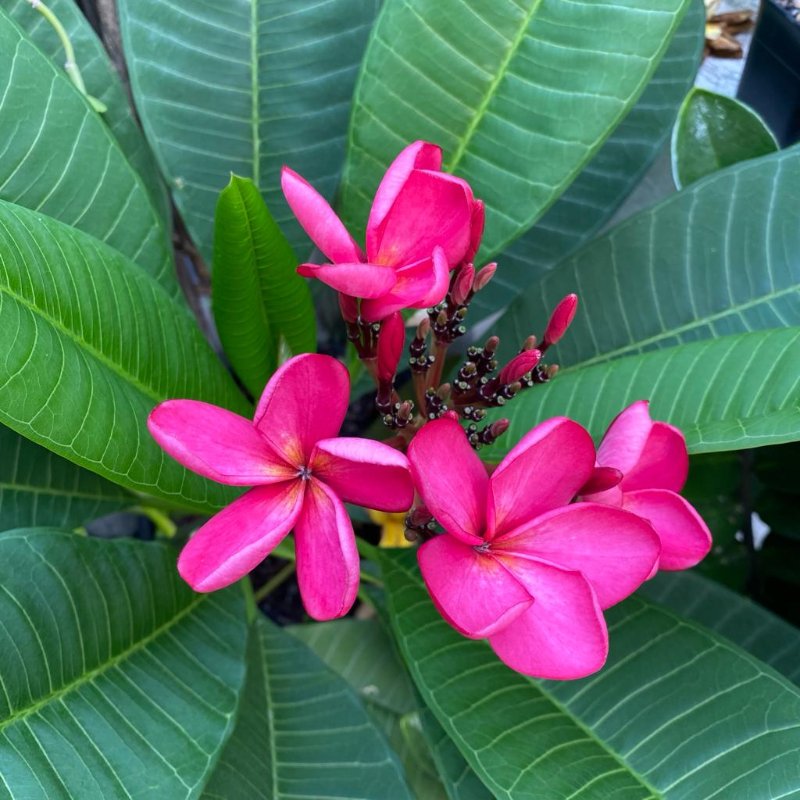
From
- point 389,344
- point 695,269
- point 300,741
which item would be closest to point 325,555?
point 389,344

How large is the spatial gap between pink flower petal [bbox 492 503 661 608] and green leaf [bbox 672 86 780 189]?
517mm

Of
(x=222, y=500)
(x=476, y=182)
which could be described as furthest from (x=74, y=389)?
(x=476, y=182)

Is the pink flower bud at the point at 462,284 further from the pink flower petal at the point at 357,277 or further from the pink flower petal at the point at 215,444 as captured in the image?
the pink flower petal at the point at 215,444

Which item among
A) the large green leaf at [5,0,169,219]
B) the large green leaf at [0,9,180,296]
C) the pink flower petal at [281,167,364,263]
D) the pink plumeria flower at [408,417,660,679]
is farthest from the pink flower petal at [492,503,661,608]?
the large green leaf at [5,0,169,219]

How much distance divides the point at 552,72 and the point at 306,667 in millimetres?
653

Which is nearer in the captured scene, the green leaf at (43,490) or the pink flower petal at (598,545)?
the pink flower petal at (598,545)

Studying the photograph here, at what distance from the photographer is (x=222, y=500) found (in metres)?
0.70

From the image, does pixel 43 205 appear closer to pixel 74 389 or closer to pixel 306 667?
pixel 74 389

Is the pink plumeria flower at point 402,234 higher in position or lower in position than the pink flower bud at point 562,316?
higher

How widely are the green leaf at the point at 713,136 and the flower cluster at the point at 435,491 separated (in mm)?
426

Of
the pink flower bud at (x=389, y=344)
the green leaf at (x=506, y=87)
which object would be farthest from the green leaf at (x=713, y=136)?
the pink flower bud at (x=389, y=344)

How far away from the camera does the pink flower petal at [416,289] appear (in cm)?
52

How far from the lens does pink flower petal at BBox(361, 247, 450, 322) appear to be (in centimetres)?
52

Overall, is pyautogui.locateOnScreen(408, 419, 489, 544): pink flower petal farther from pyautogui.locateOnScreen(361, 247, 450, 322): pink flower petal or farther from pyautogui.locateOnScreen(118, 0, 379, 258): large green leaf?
pyautogui.locateOnScreen(118, 0, 379, 258): large green leaf
